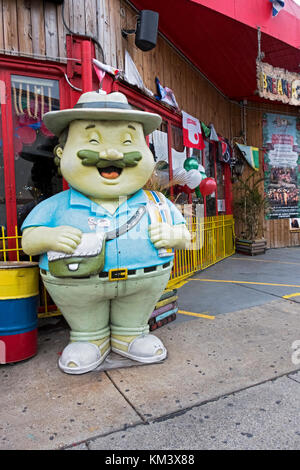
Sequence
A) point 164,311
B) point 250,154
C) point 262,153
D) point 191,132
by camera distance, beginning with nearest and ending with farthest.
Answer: point 164,311 < point 191,132 < point 250,154 < point 262,153

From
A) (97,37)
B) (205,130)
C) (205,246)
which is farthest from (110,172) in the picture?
(205,130)

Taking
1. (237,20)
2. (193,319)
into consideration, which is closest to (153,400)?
(193,319)

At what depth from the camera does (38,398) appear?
2355 mm

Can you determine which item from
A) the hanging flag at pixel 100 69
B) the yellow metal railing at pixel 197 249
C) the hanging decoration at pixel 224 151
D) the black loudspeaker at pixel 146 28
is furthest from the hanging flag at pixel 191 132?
the hanging flag at pixel 100 69

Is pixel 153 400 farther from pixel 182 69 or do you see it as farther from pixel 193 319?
pixel 182 69

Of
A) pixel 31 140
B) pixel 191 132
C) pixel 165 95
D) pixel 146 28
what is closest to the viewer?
pixel 31 140

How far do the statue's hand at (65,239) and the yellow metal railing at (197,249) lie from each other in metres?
1.30

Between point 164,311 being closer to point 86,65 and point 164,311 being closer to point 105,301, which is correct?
point 105,301

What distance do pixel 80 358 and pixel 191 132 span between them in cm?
526

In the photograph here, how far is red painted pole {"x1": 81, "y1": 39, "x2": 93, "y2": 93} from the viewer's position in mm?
3775

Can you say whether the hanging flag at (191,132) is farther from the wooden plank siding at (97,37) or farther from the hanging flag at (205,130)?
the wooden plank siding at (97,37)

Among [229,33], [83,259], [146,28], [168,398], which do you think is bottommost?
[168,398]

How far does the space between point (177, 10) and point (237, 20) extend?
116 cm

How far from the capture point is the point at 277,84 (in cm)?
697
